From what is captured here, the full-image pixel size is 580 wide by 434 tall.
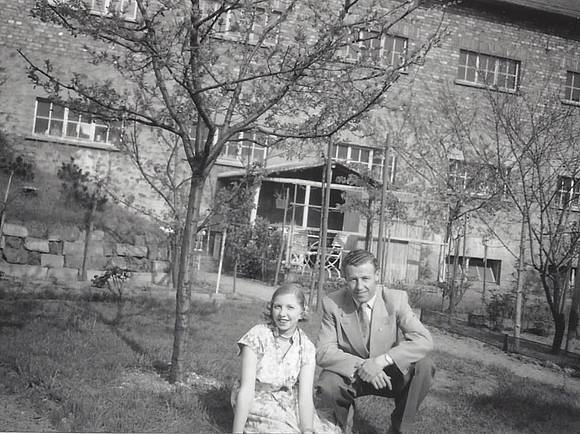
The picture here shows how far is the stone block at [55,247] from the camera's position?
8273 millimetres

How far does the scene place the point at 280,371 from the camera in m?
2.60

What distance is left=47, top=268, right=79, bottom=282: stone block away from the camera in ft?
24.1

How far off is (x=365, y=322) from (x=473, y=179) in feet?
26.4

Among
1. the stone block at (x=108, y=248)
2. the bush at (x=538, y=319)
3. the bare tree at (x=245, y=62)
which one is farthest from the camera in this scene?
the stone block at (x=108, y=248)

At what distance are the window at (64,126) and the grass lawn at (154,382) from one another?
6.59 m

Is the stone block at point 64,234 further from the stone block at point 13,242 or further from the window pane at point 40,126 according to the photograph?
the window pane at point 40,126

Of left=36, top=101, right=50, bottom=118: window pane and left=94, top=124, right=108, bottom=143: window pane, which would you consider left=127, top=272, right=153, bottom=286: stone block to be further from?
left=36, top=101, right=50, bottom=118: window pane

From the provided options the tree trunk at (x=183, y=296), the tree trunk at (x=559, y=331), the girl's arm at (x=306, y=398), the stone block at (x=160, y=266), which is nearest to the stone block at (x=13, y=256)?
the stone block at (x=160, y=266)

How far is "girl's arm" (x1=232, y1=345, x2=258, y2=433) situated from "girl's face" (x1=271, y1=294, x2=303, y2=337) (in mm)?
193

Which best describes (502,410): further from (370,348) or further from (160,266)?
(160,266)

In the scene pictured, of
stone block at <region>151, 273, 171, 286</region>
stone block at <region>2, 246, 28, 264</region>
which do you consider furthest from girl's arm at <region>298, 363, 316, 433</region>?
stone block at <region>2, 246, 28, 264</region>

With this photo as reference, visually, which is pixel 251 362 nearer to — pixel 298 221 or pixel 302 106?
pixel 302 106

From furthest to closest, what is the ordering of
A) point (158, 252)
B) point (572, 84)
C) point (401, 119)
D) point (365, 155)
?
1. point (365, 155)
2. point (401, 119)
3. point (572, 84)
4. point (158, 252)

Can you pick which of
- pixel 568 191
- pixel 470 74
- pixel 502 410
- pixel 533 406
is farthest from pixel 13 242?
pixel 470 74
